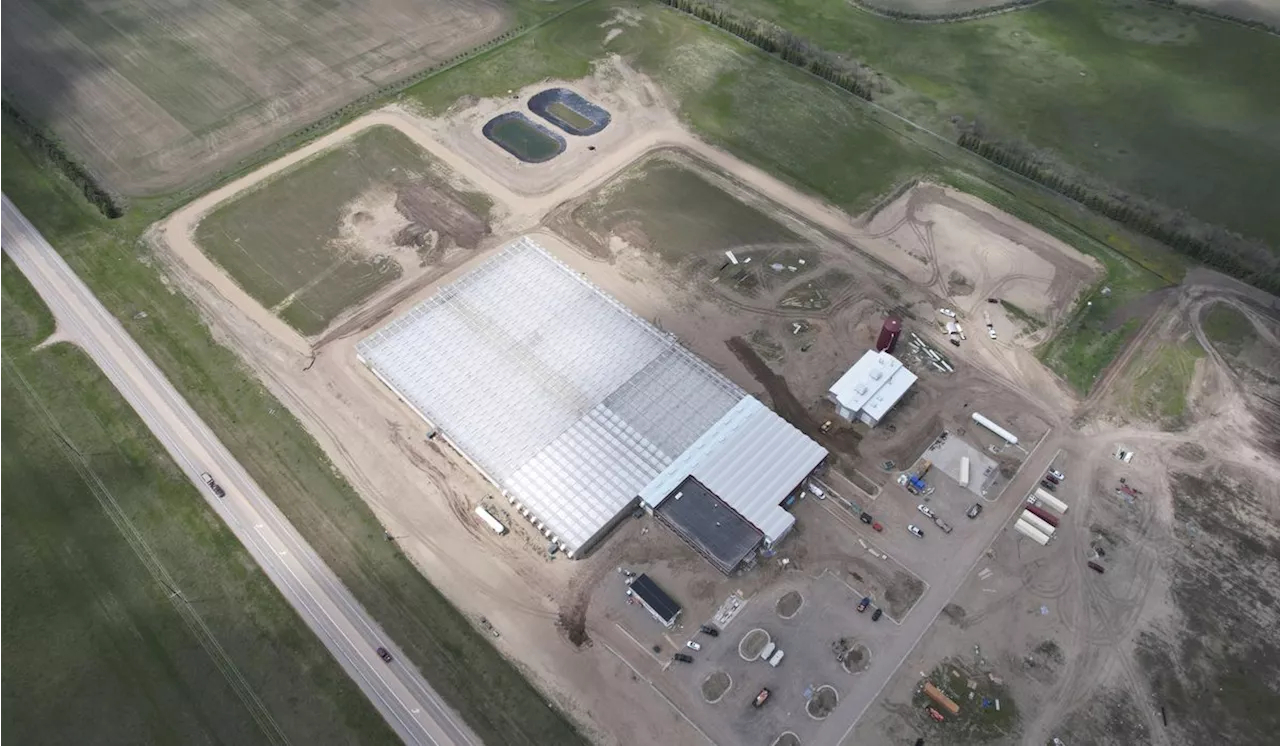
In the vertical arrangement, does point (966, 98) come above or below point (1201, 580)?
above

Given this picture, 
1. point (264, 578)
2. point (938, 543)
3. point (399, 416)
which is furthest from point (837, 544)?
point (264, 578)

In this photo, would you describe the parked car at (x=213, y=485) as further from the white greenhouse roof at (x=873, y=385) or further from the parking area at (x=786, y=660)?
the white greenhouse roof at (x=873, y=385)

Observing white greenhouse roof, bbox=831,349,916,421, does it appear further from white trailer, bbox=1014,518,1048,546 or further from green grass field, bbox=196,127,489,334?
green grass field, bbox=196,127,489,334

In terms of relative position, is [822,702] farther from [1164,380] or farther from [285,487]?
[1164,380]

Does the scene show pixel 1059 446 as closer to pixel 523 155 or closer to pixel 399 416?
pixel 399 416

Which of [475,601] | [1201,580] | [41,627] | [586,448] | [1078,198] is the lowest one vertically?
[41,627]

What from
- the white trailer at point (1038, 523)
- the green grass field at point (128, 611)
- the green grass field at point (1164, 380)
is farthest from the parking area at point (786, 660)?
the green grass field at point (1164, 380)
